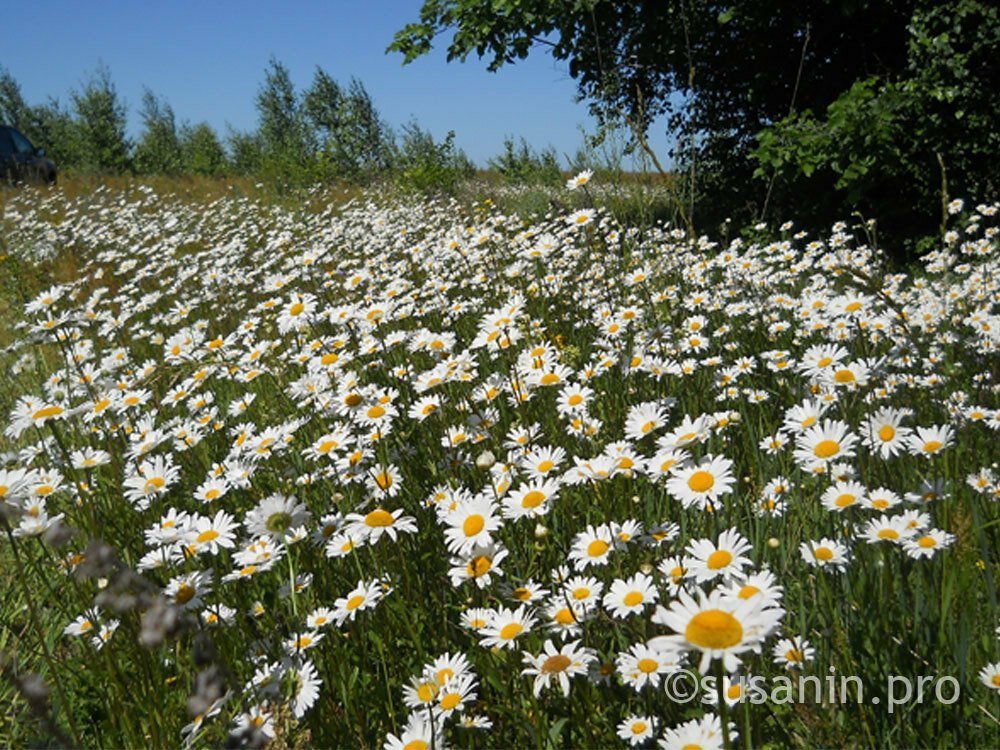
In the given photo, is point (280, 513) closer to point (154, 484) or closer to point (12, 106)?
point (154, 484)

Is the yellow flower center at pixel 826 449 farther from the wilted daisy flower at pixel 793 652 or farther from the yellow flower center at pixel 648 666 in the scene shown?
the yellow flower center at pixel 648 666

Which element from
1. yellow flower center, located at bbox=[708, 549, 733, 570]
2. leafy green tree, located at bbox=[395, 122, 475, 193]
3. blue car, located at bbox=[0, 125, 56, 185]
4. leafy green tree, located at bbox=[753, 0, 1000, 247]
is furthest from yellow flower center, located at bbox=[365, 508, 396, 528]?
blue car, located at bbox=[0, 125, 56, 185]

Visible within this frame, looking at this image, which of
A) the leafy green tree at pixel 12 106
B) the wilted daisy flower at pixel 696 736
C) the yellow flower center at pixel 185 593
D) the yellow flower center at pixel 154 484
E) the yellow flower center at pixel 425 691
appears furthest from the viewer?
the leafy green tree at pixel 12 106

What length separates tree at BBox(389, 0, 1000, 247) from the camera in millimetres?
6637

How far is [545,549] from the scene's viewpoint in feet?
5.98

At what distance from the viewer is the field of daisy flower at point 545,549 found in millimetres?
1356

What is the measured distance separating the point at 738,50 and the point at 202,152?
23.8m

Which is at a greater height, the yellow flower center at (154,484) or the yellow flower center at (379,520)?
the yellow flower center at (154,484)

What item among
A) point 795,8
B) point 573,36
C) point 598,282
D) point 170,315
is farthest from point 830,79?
point 170,315

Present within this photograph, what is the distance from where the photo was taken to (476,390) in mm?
3367

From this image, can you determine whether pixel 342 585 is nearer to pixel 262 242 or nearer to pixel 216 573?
pixel 216 573

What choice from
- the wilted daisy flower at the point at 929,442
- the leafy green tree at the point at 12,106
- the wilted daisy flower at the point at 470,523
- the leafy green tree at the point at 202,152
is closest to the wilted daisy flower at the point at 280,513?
the wilted daisy flower at the point at 470,523

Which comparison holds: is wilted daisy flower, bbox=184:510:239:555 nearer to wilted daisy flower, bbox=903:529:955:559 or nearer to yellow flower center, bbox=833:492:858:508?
yellow flower center, bbox=833:492:858:508

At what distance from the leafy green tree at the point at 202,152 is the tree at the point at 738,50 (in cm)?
1671
